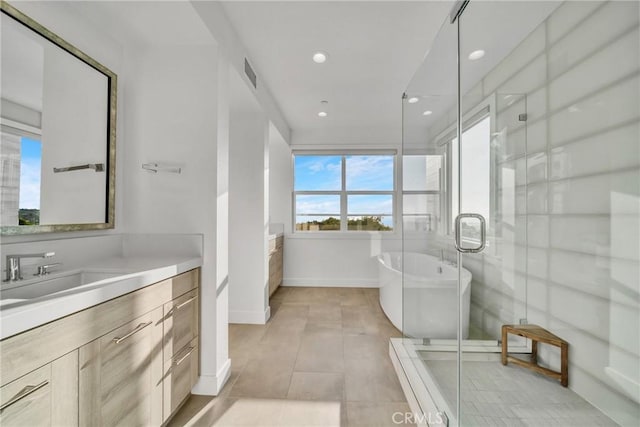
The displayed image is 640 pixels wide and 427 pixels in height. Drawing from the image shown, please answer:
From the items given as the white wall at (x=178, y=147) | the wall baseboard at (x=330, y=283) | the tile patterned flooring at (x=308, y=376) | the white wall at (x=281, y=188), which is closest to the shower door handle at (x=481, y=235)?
the tile patterned flooring at (x=308, y=376)

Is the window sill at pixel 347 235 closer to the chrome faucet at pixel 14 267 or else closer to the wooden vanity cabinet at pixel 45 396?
the chrome faucet at pixel 14 267

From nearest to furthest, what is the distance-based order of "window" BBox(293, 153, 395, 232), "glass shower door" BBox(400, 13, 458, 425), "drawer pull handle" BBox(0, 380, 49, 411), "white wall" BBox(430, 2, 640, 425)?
"drawer pull handle" BBox(0, 380, 49, 411) < "white wall" BBox(430, 2, 640, 425) < "glass shower door" BBox(400, 13, 458, 425) < "window" BBox(293, 153, 395, 232)

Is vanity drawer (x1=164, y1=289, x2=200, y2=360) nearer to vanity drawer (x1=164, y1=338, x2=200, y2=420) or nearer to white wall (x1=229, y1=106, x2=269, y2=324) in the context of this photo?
vanity drawer (x1=164, y1=338, x2=200, y2=420)

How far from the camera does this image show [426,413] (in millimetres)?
1504

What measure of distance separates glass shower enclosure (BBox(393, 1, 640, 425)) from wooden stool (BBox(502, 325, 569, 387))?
0.11 feet

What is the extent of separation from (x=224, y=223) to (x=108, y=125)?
92 cm

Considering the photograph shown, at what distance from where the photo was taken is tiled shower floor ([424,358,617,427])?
115 centimetres

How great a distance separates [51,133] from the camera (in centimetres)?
141

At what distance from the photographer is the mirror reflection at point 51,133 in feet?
4.00

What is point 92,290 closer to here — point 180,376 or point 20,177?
point 20,177

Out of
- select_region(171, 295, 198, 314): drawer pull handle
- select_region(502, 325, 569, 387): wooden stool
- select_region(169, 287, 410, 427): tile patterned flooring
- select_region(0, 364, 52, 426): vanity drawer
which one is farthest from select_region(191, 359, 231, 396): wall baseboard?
select_region(502, 325, 569, 387): wooden stool

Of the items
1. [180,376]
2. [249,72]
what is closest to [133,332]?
[180,376]

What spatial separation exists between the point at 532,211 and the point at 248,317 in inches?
107

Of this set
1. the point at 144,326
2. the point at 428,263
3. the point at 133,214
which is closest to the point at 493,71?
the point at 428,263
